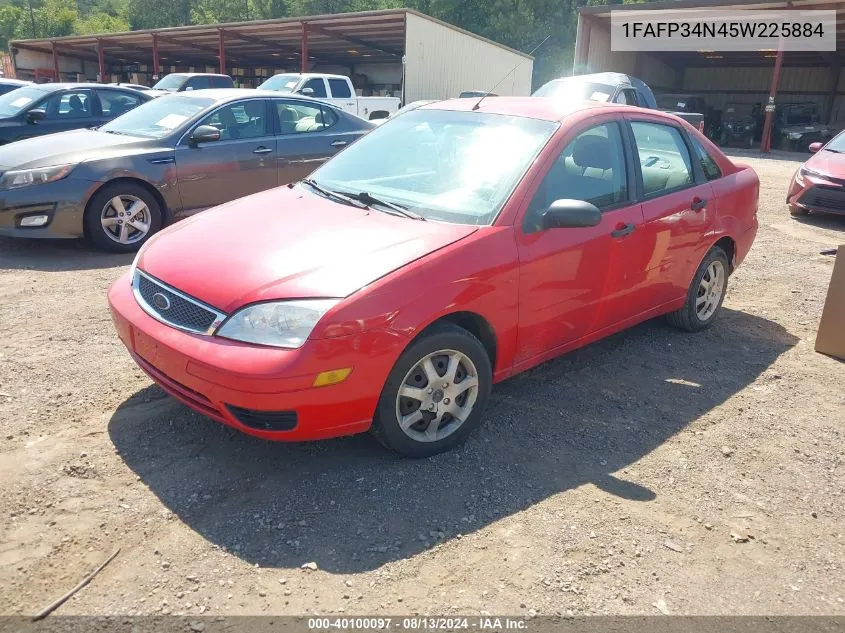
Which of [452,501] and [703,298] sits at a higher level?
[703,298]

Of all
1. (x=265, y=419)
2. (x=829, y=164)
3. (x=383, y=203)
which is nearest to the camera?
(x=265, y=419)

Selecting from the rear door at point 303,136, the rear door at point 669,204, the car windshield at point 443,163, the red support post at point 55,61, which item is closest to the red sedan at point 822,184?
the rear door at point 669,204

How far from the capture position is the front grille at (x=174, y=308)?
113 inches

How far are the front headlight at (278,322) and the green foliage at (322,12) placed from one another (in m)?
48.3

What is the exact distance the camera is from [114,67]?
1521 inches

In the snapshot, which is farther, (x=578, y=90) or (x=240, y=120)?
(x=578, y=90)

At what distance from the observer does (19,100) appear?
9914mm

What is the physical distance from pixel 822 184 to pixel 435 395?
8467 mm

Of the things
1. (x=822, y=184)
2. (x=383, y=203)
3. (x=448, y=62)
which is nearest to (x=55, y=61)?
(x=448, y=62)

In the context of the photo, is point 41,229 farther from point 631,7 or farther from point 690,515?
point 631,7

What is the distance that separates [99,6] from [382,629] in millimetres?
109332

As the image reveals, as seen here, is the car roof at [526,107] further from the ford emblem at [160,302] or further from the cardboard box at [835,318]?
the ford emblem at [160,302]

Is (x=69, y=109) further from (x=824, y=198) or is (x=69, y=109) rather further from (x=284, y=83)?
(x=824, y=198)

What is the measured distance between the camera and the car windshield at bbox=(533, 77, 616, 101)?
1279cm
